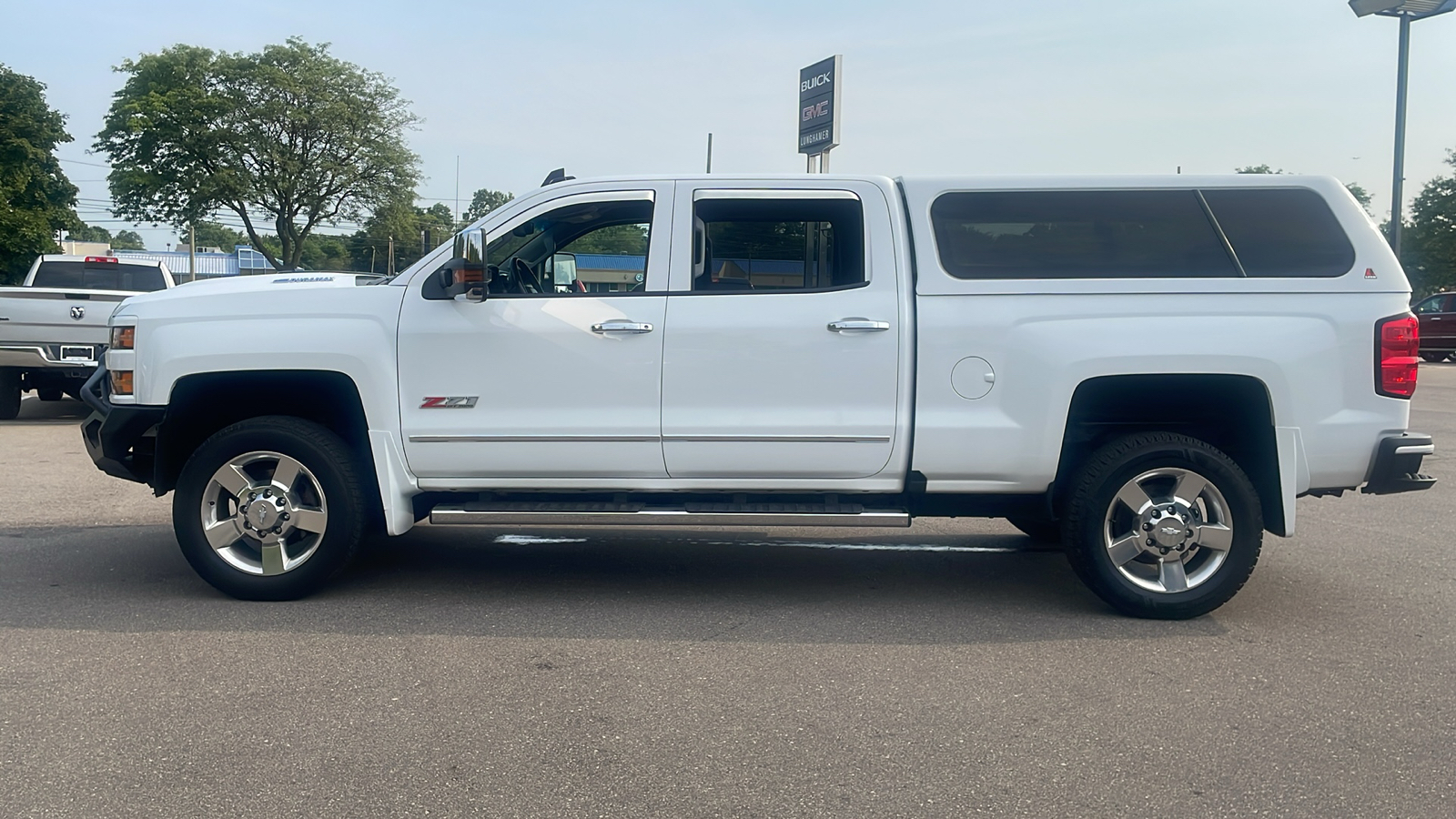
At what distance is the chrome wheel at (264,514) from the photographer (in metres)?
5.44

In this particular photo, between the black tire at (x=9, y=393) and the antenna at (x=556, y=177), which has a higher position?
the antenna at (x=556, y=177)

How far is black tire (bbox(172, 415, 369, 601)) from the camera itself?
5.40 m

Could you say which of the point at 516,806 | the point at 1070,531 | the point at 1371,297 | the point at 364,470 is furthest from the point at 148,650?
the point at 1371,297

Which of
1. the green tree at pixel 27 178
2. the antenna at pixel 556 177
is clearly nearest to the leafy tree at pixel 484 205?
the antenna at pixel 556 177

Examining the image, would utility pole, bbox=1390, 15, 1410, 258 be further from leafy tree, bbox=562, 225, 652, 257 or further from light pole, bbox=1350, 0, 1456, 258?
leafy tree, bbox=562, 225, 652, 257

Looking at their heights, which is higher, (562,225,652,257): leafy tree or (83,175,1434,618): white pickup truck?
(562,225,652,257): leafy tree

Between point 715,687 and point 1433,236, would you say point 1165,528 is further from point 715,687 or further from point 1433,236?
point 1433,236

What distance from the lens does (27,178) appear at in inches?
1751

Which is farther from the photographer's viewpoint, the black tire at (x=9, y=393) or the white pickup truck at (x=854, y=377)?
the black tire at (x=9, y=393)

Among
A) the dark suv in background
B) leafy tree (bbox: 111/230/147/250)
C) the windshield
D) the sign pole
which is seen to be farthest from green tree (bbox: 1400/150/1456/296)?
leafy tree (bbox: 111/230/147/250)

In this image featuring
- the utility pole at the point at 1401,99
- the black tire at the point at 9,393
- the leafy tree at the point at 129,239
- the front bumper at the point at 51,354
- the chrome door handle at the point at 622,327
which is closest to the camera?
the chrome door handle at the point at 622,327

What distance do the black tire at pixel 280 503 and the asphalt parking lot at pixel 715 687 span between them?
0.14m

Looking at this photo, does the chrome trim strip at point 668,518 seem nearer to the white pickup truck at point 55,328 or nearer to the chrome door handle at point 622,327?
the chrome door handle at point 622,327

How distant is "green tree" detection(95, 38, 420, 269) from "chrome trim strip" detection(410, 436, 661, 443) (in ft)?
130
